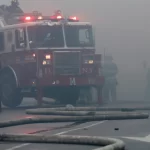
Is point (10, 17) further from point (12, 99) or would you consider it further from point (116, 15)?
point (116, 15)

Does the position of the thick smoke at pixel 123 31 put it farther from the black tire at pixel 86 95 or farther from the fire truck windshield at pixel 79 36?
the fire truck windshield at pixel 79 36

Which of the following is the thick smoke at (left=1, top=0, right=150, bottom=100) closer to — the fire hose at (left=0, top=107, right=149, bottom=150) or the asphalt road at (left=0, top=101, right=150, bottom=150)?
the fire hose at (left=0, top=107, right=149, bottom=150)

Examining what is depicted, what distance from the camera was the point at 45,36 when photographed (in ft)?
58.5

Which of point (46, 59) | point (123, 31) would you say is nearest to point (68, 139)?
point (46, 59)

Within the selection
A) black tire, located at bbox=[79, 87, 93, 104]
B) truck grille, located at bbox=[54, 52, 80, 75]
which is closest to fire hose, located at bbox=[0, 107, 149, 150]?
truck grille, located at bbox=[54, 52, 80, 75]

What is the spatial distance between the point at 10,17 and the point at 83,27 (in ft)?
8.19

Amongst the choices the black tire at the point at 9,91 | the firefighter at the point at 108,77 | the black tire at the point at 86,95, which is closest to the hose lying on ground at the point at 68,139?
the black tire at the point at 9,91

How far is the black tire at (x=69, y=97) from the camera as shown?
61.7ft

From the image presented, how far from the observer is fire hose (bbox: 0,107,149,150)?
912cm

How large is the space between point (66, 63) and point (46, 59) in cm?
67

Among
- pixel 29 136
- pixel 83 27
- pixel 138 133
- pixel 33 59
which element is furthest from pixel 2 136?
pixel 83 27

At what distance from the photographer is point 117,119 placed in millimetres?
13242

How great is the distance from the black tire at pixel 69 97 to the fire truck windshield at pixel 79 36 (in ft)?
4.69

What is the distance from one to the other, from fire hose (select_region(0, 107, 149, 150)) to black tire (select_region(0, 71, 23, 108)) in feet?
11.8
